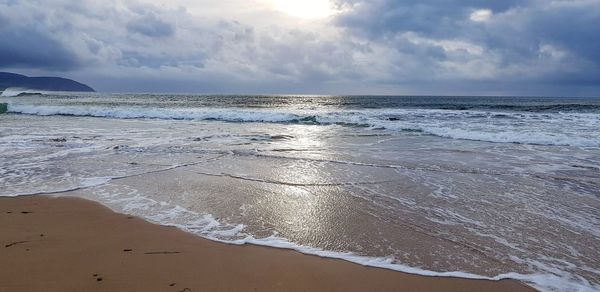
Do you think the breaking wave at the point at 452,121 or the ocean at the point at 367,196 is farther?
the breaking wave at the point at 452,121

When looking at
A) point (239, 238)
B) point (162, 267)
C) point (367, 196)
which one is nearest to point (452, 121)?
point (367, 196)

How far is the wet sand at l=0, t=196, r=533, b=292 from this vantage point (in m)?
3.30

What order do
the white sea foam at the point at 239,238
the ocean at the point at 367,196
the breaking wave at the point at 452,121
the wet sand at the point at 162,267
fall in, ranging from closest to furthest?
1. the wet sand at the point at 162,267
2. the white sea foam at the point at 239,238
3. the ocean at the point at 367,196
4. the breaking wave at the point at 452,121

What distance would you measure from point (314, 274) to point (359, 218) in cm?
171

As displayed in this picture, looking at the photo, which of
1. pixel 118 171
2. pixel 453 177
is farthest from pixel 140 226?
pixel 453 177

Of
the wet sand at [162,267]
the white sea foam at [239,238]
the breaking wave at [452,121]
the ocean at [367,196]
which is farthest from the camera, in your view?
the breaking wave at [452,121]

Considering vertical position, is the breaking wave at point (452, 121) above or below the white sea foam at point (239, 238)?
above

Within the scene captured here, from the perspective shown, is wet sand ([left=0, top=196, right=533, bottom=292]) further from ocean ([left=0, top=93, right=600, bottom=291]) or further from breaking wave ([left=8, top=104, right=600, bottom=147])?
breaking wave ([left=8, top=104, right=600, bottom=147])

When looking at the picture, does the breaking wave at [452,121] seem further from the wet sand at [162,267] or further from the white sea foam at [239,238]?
the wet sand at [162,267]

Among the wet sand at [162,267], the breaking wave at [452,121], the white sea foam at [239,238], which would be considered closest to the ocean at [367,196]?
the white sea foam at [239,238]

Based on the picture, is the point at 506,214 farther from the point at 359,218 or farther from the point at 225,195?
the point at 225,195

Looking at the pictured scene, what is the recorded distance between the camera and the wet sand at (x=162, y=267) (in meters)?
3.30

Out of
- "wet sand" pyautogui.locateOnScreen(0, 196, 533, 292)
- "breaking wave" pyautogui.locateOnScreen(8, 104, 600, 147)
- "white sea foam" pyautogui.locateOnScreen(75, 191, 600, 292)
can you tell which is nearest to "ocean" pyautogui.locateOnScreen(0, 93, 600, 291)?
"white sea foam" pyautogui.locateOnScreen(75, 191, 600, 292)

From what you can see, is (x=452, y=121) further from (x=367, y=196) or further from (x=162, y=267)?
(x=162, y=267)
